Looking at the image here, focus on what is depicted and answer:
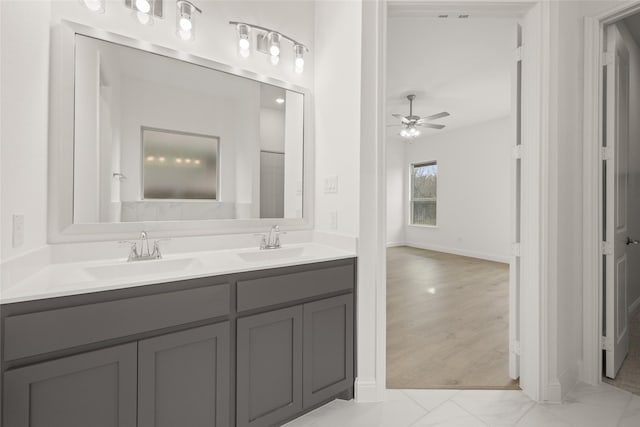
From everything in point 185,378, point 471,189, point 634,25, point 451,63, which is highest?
point 451,63

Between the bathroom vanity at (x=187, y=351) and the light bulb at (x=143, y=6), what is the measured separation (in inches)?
59.3

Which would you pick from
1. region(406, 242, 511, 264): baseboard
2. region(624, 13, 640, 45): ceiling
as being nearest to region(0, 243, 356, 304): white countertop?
region(624, 13, 640, 45): ceiling

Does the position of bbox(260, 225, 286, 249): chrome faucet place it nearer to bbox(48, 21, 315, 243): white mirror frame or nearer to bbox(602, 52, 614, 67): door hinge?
bbox(48, 21, 315, 243): white mirror frame

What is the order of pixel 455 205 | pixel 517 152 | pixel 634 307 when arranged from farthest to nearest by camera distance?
pixel 455 205 < pixel 634 307 < pixel 517 152

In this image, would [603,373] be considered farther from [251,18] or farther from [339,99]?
[251,18]

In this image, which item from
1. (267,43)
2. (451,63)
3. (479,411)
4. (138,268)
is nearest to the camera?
(138,268)

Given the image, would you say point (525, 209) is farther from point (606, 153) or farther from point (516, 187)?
point (606, 153)

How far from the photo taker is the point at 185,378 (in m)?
1.31

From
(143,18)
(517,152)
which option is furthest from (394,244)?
(143,18)

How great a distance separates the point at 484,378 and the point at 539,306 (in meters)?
0.66

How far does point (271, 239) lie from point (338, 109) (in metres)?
1.01

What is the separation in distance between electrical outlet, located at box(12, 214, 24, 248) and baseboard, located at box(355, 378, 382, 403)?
181 centimetres

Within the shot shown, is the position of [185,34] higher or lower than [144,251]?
higher

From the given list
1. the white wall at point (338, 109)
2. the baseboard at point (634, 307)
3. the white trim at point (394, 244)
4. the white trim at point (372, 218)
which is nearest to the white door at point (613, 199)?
the baseboard at point (634, 307)
